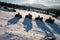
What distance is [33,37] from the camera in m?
13.7

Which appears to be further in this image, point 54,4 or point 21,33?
point 54,4

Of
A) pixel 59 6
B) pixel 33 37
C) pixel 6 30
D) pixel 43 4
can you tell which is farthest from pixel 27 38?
pixel 59 6

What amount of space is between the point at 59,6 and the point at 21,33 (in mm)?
42506

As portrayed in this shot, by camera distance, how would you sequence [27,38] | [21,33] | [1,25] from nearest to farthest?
[27,38]
[21,33]
[1,25]

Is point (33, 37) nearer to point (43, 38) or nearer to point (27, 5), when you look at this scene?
point (43, 38)

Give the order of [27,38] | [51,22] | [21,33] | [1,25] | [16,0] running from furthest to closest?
[16,0] < [51,22] < [1,25] < [21,33] < [27,38]

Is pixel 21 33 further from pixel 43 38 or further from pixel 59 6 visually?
pixel 59 6

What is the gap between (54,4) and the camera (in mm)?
53812

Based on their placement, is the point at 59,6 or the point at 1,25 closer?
the point at 1,25

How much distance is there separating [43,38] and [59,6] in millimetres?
42844

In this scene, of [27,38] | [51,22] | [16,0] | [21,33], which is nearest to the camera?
[27,38]

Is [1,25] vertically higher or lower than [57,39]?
higher

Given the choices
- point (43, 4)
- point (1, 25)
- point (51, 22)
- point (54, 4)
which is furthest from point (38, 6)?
point (1, 25)

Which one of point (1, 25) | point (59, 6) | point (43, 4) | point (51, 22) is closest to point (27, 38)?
point (1, 25)
